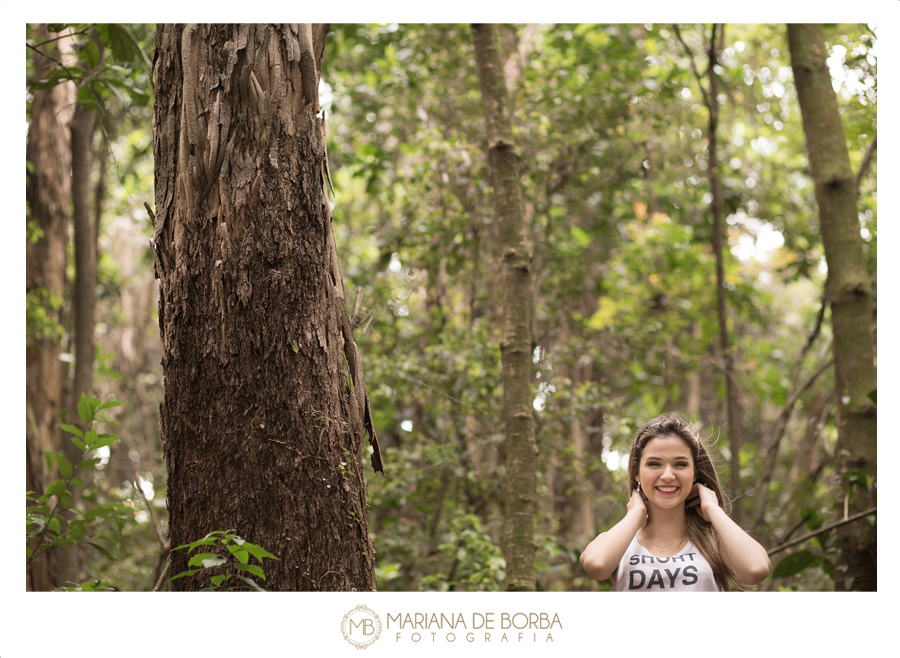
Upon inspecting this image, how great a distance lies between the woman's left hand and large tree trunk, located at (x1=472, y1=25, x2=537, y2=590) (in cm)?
98

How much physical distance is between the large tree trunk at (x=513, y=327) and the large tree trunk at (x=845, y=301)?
158cm

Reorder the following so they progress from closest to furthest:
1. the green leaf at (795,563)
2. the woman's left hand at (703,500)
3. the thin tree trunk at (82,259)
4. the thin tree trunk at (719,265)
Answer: the woman's left hand at (703,500)
the green leaf at (795,563)
the thin tree trunk at (719,265)
the thin tree trunk at (82,259)

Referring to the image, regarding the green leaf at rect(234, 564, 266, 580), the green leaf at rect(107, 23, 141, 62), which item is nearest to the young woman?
the green leaf at rect(234, 564, 266, 580)

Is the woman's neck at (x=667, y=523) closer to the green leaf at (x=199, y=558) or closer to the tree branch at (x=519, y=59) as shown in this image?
the green leaf at (x=199, y=558)

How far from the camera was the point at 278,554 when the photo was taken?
1.60 metres

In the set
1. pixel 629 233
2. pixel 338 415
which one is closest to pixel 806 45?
pixel 629 233

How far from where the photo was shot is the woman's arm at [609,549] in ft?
5.59

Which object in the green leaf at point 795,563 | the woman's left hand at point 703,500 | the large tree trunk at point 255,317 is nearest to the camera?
the large tree trunk at point 255,317

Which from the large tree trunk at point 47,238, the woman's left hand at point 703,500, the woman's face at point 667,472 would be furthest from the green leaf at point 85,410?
the large tree trunk at point 47,238

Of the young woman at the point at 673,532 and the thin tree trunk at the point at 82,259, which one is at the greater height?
the thin tree trunk at the point at 82,259

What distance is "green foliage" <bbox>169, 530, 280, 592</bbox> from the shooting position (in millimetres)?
1476

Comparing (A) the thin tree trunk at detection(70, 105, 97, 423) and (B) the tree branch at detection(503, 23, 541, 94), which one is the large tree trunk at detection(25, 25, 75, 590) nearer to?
(A) the thin tree trunk at detection(70, 105, 97, 423)
